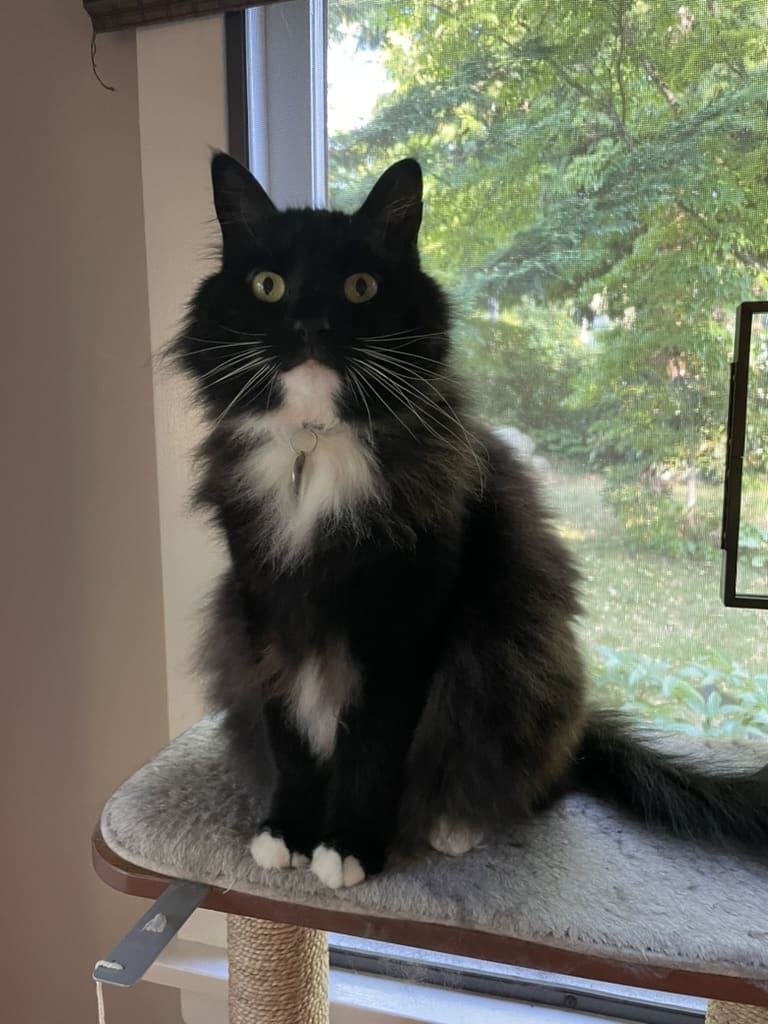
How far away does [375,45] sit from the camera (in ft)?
4.22

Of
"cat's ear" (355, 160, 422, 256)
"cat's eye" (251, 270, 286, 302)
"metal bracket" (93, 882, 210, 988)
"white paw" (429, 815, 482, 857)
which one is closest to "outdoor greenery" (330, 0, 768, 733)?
"cat's ear" (355, 160, 422, 256)

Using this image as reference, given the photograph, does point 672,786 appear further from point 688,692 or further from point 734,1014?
point 688,692

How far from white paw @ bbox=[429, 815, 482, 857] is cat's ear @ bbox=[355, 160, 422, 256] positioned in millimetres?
659

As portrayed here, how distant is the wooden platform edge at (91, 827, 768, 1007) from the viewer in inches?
27.1

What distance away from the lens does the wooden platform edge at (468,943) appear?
0.69 meters

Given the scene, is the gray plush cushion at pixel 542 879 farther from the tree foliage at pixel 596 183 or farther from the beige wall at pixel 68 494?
the tree foliage at pixel 596 183

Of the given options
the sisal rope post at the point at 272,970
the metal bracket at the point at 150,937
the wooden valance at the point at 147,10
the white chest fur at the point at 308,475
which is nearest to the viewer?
the metal bracket at the point at 150,937

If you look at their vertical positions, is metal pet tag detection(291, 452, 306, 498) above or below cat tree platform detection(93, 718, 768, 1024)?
above

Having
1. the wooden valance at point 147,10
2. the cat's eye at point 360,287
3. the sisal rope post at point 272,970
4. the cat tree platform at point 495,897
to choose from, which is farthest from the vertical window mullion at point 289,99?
the sisal rope post at point 272,970

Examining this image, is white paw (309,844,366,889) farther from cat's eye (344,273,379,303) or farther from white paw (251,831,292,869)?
cat's eye (344,273,379,303)

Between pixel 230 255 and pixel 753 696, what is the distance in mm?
1153

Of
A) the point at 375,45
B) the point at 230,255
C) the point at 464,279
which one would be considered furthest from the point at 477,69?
the point at 230,255

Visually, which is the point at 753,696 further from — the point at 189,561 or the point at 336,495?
the point at 189,561

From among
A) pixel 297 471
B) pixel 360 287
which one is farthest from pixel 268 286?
pixel 297 471
